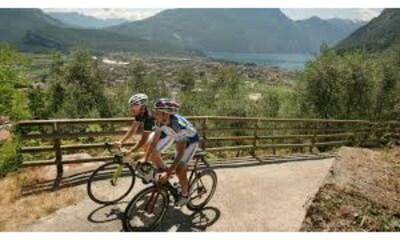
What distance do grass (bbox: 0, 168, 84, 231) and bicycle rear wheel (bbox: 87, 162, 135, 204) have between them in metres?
0.37

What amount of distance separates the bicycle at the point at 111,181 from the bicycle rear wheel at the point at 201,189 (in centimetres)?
124

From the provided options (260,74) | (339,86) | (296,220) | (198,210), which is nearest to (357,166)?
(296,220)

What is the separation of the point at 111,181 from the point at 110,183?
1.65 feet

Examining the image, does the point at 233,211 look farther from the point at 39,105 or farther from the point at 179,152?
the point at 39,105

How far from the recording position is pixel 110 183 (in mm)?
8758

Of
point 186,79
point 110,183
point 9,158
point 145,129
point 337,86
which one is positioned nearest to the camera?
point 145,129

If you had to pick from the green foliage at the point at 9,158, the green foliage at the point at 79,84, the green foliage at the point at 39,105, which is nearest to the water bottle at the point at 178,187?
the green foliage at the point at 9,158

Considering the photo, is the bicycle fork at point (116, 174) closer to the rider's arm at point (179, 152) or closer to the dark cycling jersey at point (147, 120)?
the dark cycling jersey at point (147, 120)

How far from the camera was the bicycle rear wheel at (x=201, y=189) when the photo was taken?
795 cm

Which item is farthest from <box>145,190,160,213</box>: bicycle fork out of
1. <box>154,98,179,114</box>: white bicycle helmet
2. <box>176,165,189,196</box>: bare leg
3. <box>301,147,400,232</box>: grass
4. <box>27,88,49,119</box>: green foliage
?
<box>27,88,49,119</box>: green foliage

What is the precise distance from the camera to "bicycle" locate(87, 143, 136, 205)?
7.90m

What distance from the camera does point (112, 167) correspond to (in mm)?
8023

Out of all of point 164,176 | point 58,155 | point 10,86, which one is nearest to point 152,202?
point 164,176

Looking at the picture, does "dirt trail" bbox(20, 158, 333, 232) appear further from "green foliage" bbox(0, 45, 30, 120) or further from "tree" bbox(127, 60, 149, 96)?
"tree" bbox(127, 60, 149, 96)
